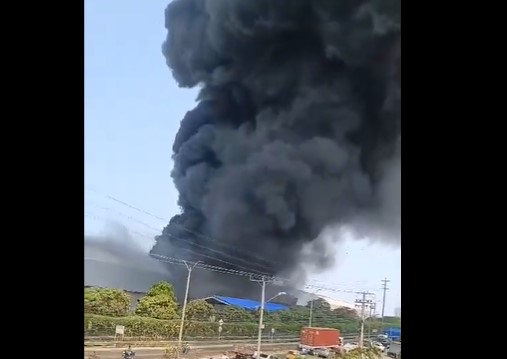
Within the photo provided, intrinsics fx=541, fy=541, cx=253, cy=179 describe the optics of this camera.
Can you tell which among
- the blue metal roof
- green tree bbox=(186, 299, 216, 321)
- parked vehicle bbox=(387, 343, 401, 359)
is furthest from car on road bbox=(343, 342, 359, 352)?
green tree bbox=(186, 299, 216, 321)

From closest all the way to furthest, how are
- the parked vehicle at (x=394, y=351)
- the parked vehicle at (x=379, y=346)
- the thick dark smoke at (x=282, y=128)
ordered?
the parked vehicle at (x=394, y=351)
the parked vehicle at (x=379, y=346)
the thick dark smoke at (x=282, y=128)

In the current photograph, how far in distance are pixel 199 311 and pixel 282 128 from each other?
2.56 ft

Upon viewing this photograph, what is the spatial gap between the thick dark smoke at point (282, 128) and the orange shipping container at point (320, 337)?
0.25m

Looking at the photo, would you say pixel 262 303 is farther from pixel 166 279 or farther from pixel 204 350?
pixel 166 279

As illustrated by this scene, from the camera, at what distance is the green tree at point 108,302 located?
6.33ft

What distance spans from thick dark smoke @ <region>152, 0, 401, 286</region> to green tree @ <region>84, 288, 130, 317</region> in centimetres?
23

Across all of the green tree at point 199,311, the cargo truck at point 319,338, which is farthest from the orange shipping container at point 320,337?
the green tree at point 199,311

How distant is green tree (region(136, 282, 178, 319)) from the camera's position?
2.01 meters

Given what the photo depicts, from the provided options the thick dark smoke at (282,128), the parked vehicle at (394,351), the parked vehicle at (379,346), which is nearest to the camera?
the parked vehicle at (394,351)

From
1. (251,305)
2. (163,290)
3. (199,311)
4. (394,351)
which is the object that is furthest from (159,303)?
(394,351)

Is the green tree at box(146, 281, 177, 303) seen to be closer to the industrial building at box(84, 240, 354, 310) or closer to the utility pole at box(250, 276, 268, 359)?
the industrial building at box(84, 240, 354, 310)

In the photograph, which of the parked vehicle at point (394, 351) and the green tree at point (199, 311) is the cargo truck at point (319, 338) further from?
the green tree at point (199, 311)
